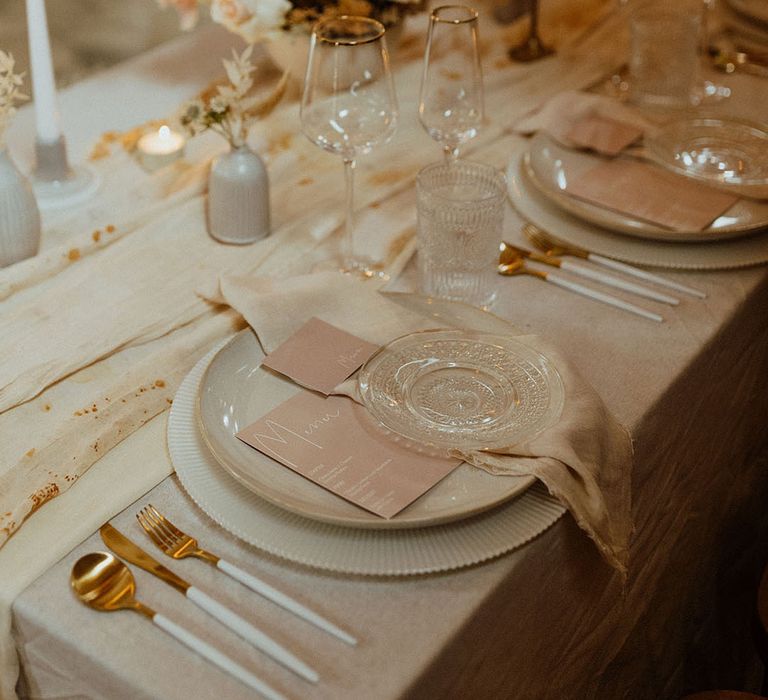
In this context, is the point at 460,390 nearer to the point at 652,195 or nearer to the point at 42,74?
the point at 652,195

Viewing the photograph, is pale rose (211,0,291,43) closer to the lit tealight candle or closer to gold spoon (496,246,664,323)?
the lit tealight candle

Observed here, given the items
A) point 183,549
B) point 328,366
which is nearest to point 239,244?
point 328,366

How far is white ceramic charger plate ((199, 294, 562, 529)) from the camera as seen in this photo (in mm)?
791

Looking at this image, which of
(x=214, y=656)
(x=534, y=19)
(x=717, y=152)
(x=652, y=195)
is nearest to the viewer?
(x=214, y=656)

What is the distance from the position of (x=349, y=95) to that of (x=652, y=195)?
432mm

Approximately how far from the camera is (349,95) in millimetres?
1159

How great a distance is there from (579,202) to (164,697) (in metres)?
0.85

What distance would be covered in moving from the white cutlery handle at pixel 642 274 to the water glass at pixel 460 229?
164mm

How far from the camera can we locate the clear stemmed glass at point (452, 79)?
1.17 m

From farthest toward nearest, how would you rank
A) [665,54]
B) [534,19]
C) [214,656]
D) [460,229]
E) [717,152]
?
1. [534,19]
2. [665,54]
3. [717,152]
4. [460,229]
5. [214,656]

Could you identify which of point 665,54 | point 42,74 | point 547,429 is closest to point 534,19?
point 665,54

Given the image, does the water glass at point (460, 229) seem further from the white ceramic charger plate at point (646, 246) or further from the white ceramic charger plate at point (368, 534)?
the white ceramic charger plate at point (368, 534)

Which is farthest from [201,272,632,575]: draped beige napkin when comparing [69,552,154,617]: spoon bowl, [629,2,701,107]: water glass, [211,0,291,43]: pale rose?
[629,2,701,107]: water glass

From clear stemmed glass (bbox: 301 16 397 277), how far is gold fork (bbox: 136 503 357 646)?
48 centimetres
